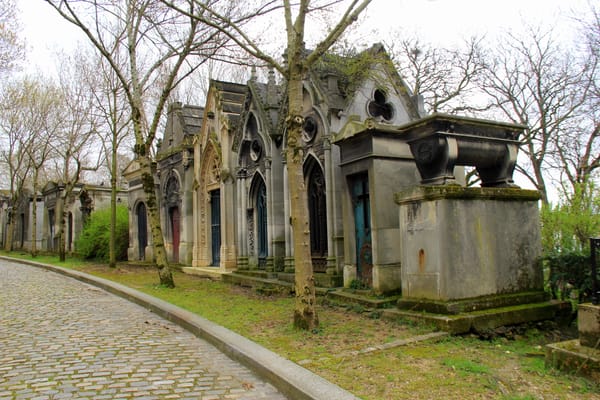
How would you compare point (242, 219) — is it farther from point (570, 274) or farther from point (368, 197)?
point (570, 274)

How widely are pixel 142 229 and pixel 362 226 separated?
15376 millimetres

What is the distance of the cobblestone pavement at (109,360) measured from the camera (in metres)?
4.66

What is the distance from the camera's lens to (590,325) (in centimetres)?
496

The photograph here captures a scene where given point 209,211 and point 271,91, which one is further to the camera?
point 209,211

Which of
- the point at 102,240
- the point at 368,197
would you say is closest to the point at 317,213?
the point at 368,197

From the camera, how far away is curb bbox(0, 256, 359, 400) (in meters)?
4.25

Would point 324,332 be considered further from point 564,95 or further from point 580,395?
point 564,95

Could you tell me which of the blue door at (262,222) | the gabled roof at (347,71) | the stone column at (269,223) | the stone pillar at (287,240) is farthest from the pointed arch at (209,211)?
the gabled roof at (347,71)

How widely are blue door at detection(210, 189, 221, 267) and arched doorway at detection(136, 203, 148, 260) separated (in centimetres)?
605

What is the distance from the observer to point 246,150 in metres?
14.7

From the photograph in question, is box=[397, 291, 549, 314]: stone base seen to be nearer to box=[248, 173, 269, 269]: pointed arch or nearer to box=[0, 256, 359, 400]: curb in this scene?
box=[0, 256, 359, 400]: curb

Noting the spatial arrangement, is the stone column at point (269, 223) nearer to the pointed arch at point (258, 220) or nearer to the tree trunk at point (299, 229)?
the pointed arch at point (258, 220)

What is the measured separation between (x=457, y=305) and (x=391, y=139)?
362cm

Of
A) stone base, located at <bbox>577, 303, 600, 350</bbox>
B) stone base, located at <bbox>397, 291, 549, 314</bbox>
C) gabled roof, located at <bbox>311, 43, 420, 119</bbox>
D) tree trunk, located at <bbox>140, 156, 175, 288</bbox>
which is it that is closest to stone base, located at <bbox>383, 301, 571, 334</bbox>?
stone base, located at <bbox>397, 291, 549, 314</bbox>
